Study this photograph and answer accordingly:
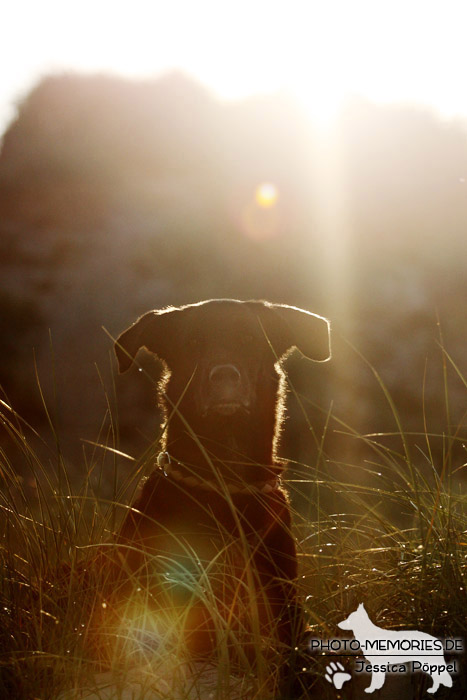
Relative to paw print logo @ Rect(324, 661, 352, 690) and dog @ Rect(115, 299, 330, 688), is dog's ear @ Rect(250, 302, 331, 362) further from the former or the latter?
paw print logo @ Rect(324, 661, 352, 690)

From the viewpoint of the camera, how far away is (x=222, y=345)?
12.6 feet

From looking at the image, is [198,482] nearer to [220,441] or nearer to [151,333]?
[220,441]

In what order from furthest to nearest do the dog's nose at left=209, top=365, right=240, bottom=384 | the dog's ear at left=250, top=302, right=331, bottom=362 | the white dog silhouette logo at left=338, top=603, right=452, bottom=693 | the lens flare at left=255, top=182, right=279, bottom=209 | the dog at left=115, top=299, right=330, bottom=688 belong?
the lens flare at left=255, top=182, right=279, bottom=209, the dog's ear at left=250, top=302, right=331, bottom=362, the dog's nose at left=209, top=365, right=240, bottom=384, the dog at left=115, top=299, right=330, bottom=688, the white dog silhouette logo at left=338, top=603, right=452, bottom=693

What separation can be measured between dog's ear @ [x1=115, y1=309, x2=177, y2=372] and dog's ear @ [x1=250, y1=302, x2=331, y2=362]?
1.71ft

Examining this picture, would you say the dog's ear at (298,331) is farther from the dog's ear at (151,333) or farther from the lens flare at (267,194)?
the lens flare at (267,194)

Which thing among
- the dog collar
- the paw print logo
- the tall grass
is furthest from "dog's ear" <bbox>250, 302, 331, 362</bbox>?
the paw print logo

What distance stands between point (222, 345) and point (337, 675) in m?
1.95

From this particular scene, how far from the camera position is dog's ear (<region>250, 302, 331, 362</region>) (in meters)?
3.87

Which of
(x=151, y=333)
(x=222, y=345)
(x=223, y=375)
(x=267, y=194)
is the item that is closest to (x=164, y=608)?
(x=223, y=375)

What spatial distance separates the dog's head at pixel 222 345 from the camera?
12.1ft

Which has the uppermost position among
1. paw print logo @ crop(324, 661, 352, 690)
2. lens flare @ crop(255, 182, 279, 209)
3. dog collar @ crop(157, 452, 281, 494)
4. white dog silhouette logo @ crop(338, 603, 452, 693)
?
lens flare @ crop(255, 182, 279, 209)

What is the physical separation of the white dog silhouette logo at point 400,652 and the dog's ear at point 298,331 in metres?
1.74

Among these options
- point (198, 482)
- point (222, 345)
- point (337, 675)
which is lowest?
point (337, 675)

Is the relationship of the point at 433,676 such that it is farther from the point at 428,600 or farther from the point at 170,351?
the point at 170,351
